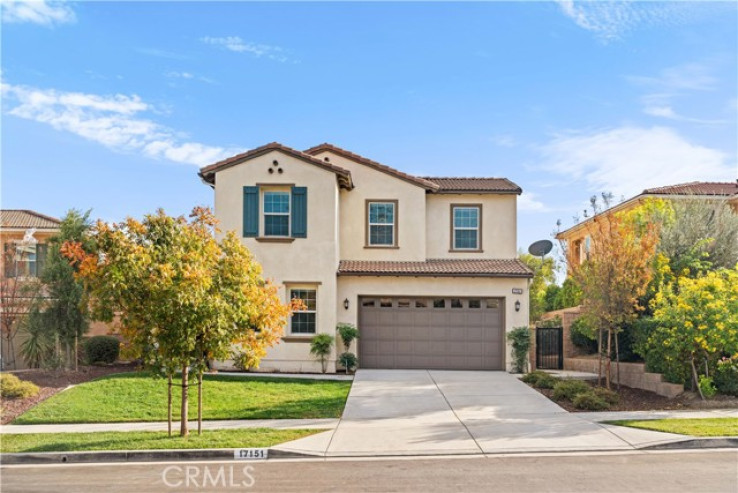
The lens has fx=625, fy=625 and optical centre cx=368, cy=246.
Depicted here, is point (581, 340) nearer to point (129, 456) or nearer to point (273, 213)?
point (273, 213)

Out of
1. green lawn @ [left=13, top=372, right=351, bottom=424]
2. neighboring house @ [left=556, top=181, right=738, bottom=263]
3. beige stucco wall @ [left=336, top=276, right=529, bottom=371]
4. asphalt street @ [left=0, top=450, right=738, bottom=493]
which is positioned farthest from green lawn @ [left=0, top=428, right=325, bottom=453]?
neighboring house @ [left=556, top=181, right=738, bottom=263]

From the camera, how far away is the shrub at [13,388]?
590 inches

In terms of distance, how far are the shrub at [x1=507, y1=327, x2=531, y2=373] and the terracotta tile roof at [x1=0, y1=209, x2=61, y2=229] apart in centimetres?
1902

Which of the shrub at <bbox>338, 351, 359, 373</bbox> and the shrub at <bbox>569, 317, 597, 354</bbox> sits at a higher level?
the shrub at <bbox>569, 317, 597, 354</bbox>

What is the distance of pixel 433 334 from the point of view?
20.2 meters

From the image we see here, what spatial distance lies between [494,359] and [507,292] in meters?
2.21

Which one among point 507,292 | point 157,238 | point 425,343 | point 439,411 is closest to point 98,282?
point 157,238

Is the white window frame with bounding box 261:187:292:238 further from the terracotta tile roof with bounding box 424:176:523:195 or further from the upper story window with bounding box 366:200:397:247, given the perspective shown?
the terracotta tile roof with bounding box 424:176:523:195

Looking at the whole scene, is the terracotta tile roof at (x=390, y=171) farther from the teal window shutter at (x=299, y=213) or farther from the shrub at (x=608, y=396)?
the shrub at (x=608, y=396)

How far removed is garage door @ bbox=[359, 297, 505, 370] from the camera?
2017 cm

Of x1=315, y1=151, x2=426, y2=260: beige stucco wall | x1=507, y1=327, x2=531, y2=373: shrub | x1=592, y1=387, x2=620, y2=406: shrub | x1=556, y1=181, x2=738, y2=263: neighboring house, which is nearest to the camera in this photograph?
x1=592, y1=387, x2=620, y2=406: shrub

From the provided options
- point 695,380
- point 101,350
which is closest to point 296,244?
point 101,350

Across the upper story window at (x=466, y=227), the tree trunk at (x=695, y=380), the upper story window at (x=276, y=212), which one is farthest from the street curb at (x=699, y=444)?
the upper story window at (x=276, y=212)

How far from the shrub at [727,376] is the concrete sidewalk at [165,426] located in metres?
9.31
